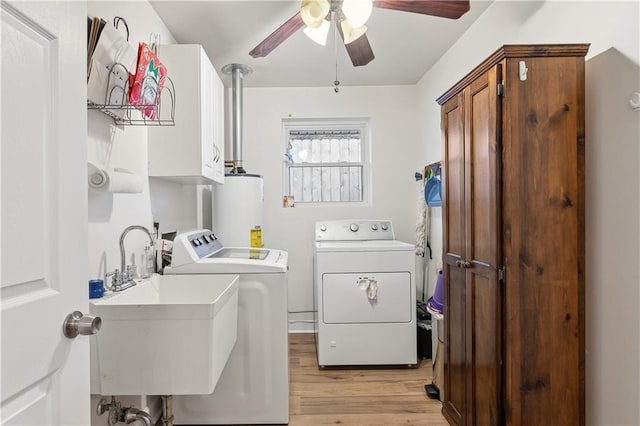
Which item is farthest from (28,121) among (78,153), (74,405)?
(74,405)

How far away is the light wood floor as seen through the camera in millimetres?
2086

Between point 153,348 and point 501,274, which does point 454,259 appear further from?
point 153,348

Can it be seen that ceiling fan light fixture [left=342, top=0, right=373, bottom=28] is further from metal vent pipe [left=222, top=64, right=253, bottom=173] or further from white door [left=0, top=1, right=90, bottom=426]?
metal vent pipe [left=222, top=64, right=253, bottom=173]

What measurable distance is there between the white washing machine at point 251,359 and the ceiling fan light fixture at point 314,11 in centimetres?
123

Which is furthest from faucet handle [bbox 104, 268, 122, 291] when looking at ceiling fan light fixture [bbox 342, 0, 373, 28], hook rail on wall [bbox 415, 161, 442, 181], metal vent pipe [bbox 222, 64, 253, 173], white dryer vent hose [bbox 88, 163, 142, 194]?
hook rail on wall [bbox 415, 161, 442, 181]

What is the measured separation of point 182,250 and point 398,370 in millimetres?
1823

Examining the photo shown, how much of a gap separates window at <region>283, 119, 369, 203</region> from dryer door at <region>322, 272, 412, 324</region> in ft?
3.69

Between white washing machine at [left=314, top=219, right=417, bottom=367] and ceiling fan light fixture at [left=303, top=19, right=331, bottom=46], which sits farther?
white washing machine at [left=314, top=219, right=417, bottom=367]

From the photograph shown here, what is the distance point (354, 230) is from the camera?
3.23 metres

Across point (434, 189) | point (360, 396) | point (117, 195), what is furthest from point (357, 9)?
point (360, 396)

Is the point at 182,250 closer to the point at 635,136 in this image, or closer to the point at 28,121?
the point at 28,121

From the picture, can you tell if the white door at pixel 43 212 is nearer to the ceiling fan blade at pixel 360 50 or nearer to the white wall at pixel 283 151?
the ceiling fan blade at pixel 360 50

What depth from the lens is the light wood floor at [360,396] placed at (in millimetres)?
2086

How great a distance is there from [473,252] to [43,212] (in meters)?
1.56
